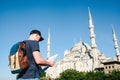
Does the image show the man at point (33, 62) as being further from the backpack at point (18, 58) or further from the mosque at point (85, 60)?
the mosque at point (85, 60)

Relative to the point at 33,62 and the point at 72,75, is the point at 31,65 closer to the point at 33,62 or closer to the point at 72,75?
the point at 33,62

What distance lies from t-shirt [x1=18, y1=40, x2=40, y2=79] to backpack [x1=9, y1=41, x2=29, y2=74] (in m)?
0.06

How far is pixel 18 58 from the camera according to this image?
3250mm

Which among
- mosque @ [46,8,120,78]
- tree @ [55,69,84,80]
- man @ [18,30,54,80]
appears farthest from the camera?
mosque @ [46,8,120,78]

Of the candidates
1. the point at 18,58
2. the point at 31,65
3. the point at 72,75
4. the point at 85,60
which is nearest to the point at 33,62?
the point at 31,65

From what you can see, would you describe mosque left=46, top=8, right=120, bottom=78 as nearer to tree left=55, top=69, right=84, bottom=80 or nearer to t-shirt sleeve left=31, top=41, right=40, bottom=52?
tree left=55, top=69, right=84, bottom=80

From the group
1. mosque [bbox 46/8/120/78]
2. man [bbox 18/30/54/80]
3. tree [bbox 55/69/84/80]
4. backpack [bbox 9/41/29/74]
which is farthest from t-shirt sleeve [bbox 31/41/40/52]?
tree [bbox 55/69/84/80]

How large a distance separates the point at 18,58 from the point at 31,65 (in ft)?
0.76

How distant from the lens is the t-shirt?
3.18 meters

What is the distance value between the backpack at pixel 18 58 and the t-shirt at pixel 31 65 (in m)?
0.06

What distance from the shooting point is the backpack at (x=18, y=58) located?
10.6 feet

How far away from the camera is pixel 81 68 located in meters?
56.9

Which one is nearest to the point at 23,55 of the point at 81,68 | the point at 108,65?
the point at 108,65

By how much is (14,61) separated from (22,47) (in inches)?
9.9
